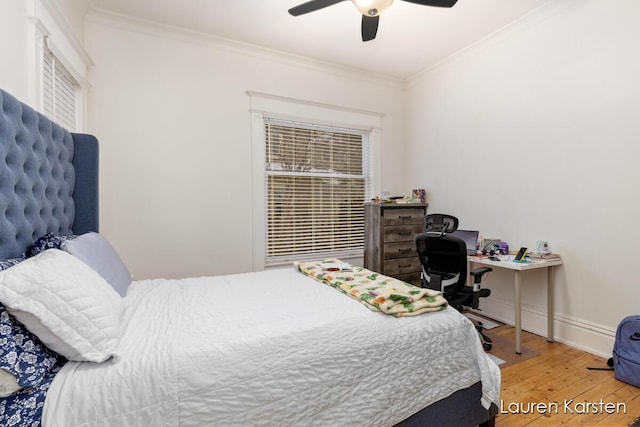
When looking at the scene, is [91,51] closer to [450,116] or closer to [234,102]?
[234,102]

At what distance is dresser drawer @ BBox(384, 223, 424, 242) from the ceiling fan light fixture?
210cm

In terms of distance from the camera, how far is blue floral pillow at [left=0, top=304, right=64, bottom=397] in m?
0.87

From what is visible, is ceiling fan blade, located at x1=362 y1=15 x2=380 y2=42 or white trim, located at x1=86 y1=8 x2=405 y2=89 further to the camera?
white trim, located at x1=86 y1=8 x2=405 y2=89

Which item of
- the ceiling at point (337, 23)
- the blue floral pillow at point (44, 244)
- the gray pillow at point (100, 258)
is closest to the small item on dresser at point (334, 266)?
the gray pillow at point (100, 258)

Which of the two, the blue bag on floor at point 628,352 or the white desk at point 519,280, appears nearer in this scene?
the blue bag on floor at point 628,352

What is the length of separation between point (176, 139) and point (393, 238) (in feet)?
8.34

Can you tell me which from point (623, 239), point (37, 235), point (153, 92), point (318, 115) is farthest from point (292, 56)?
point (623, 239)

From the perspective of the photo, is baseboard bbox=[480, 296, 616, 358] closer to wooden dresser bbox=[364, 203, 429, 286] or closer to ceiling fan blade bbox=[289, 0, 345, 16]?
wooden dresser bbox=[364, 203, 429, 286]

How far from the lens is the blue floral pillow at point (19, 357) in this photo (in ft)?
2.84

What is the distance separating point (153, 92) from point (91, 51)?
559 millimetres

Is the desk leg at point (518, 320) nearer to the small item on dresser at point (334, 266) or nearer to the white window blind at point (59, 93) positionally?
the small item on dresser at point (334, 266)

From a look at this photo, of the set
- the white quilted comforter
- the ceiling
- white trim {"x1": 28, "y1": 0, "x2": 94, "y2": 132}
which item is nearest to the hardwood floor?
the white quilted comforter

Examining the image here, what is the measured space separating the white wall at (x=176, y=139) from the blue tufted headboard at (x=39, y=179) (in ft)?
2.23

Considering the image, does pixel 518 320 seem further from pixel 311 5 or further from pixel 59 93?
pixel 59 93
